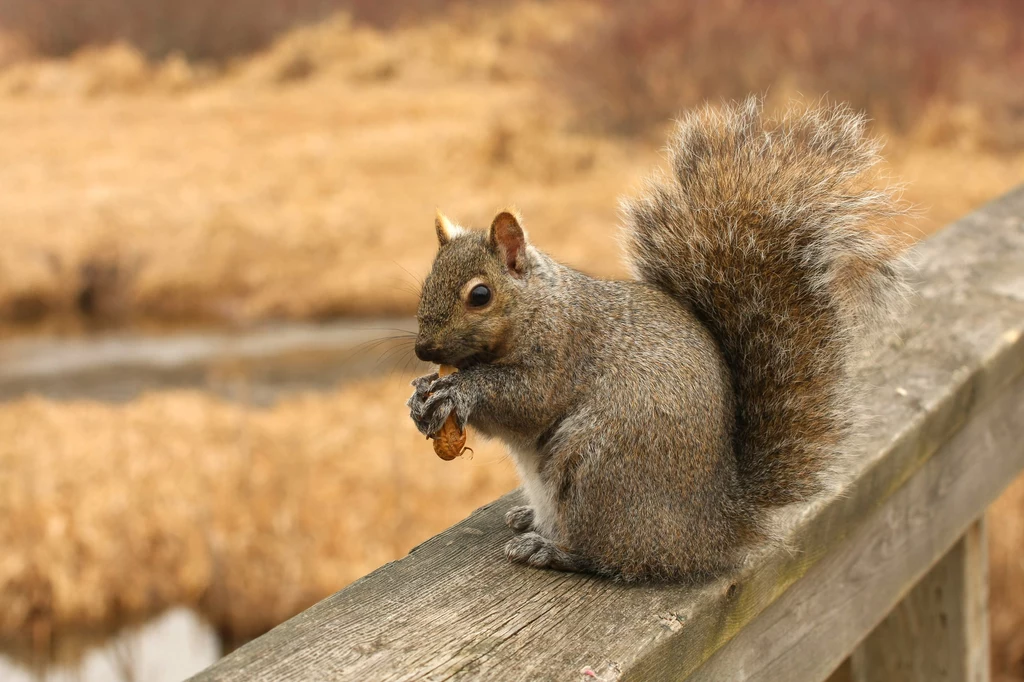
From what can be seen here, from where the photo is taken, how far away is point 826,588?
1234 mm

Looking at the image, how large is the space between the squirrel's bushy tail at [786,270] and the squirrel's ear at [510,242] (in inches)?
6.7

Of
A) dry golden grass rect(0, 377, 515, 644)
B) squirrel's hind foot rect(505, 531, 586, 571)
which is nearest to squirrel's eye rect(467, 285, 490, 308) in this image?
squirrel's hind foot rect(505, 531, 586, 571)

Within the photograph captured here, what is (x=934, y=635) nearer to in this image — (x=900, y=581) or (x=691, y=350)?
(x=900, y=581)

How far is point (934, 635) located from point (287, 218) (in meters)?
7.11

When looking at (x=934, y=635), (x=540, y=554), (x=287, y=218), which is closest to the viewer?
(x=540, y=554)

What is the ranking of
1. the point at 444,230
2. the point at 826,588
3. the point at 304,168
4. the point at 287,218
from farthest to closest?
the point at 304,168
the point at 287,218
the point at 444,230
the point at 826,588

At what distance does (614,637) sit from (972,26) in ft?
32.4

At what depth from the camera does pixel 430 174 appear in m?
9.24

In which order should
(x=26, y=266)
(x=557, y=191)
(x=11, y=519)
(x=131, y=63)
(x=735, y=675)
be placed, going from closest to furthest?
(x=735, y=675) → (x=11, y=519) → (x=26, y=266) → (x=557, y=191) → (x=131, y=63)

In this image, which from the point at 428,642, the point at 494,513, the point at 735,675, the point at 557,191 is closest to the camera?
the point at 428,642

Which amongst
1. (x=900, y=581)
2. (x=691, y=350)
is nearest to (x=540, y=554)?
(x=691, y=350)

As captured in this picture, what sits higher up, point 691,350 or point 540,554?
point 691,350

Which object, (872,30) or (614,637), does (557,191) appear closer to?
(872,30)

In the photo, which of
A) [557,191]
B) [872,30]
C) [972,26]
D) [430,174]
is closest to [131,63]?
[430,174]
